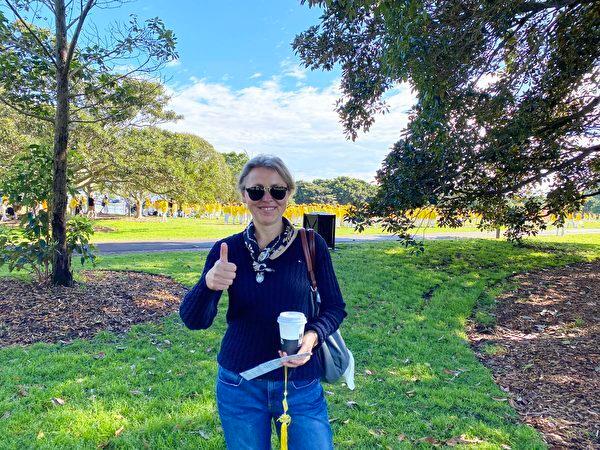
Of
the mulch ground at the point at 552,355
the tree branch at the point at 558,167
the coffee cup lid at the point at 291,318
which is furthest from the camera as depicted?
the tree branch at the point at 558,167

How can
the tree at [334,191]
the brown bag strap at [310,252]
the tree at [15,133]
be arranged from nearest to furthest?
the brown bag strap at [310,252] < the tree at [15,133] < the tree at [334,191]

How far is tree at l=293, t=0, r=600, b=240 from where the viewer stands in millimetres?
5121

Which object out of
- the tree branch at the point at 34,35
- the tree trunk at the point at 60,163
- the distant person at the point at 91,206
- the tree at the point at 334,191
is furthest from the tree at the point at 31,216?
the tree at the point at 334,191

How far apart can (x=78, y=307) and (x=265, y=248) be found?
16.7 feet

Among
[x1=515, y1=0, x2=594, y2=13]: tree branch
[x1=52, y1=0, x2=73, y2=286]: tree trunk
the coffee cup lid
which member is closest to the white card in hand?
the coffee cup lid

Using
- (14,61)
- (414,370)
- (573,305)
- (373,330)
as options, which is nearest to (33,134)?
(14,61)

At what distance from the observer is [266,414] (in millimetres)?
1804

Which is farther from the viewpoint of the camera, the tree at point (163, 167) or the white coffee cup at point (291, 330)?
the tree at point (163, 167)

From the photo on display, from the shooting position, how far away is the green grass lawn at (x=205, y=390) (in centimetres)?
313

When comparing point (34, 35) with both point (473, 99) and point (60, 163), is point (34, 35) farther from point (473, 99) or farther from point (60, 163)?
point (473, 99)

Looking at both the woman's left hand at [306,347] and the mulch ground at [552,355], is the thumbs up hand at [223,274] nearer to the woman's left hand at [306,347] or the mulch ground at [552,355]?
the woman's left hand at [306,347]

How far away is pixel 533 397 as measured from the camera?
157 inches

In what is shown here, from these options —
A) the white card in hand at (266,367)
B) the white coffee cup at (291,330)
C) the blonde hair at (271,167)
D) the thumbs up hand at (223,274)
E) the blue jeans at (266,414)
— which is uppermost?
the blonde hair at (271,167)

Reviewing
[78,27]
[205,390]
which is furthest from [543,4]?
[78,27]
